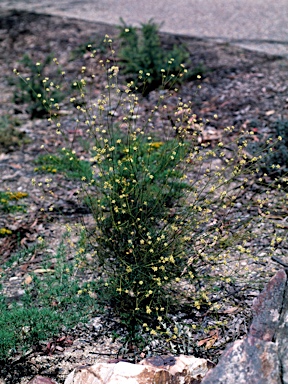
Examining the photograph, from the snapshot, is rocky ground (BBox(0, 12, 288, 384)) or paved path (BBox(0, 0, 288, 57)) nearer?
rocky ground (BBox(0, 12, 288, 384))

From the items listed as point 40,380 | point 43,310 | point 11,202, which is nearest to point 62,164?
point 11,202

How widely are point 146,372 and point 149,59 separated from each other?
13.1ft

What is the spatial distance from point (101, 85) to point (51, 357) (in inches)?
149

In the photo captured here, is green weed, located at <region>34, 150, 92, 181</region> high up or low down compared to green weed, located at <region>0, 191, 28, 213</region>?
up

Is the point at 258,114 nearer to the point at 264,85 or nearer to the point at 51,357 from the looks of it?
the point at 264,85

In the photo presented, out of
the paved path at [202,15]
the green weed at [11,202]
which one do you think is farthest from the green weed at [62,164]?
Result: the paved path at [202,15]

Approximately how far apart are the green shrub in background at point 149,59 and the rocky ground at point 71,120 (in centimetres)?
18

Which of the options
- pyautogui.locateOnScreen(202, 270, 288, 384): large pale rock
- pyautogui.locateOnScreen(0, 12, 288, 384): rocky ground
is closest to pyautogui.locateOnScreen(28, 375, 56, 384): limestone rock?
pyautogui.locateOnScreen(0, 12, 288, 384): rocky ground

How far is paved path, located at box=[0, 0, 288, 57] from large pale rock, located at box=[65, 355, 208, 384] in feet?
14.6

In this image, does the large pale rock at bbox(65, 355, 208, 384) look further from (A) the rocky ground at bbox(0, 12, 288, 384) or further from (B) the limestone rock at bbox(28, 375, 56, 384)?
(A) the rocky ground at bbox(0, 12, 288, 384)

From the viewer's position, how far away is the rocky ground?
10.2 ft

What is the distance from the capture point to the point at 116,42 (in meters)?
6.77

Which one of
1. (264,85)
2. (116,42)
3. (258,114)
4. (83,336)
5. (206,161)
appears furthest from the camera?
(116,42)

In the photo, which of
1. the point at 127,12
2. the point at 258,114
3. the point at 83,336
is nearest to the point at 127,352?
the point at 83,336
